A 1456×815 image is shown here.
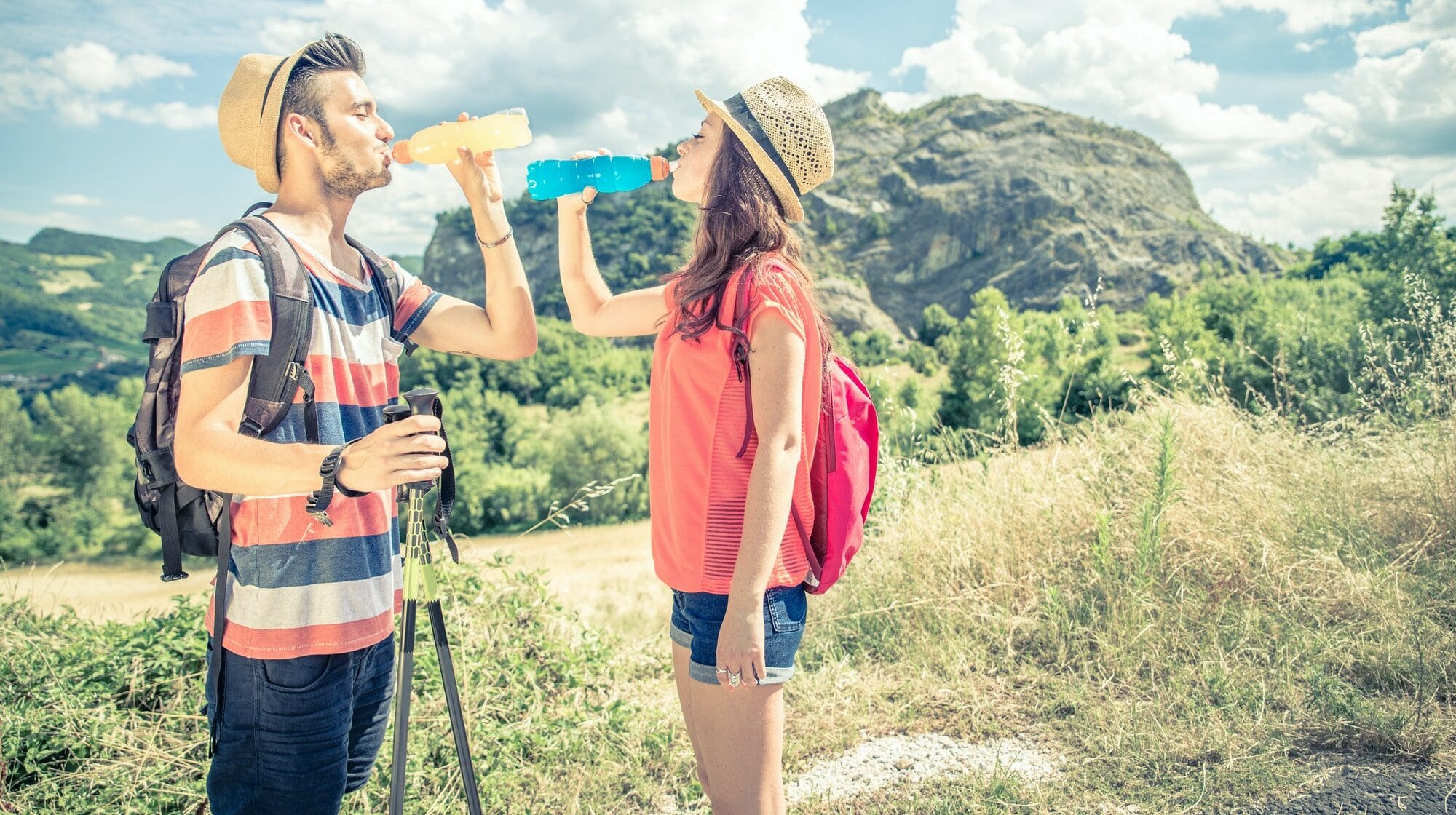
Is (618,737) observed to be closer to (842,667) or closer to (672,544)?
(842,667)

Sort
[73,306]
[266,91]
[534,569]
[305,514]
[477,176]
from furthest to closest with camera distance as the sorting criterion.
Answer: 1. [73,306]
2. [534,569]
3. [477,176]
4. [266,91]
5. [305,514]

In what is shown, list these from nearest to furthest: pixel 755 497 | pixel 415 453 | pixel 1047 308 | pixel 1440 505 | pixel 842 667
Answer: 1. pixel 415 453
2. pixel 755 497
3. pixel 842 667
4. pixel 1440 505
5. pixel 1047 308

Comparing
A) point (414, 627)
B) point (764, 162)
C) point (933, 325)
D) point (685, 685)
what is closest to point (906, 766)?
point (685, 685)

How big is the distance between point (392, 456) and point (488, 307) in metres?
0.86

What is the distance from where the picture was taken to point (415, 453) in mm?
1557

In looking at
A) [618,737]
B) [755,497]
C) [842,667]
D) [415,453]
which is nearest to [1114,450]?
[842,667]

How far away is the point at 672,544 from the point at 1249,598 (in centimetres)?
355

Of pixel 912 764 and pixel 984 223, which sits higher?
pixel 984 223

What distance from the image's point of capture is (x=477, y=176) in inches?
89.7

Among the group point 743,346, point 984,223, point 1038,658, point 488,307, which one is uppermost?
point 984,223

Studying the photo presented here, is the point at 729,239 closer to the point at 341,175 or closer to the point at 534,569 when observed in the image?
the point at 341,175

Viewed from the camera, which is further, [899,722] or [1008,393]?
[1008,393]

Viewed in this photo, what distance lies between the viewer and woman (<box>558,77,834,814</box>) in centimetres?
187

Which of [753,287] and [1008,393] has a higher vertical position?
[753,287]
